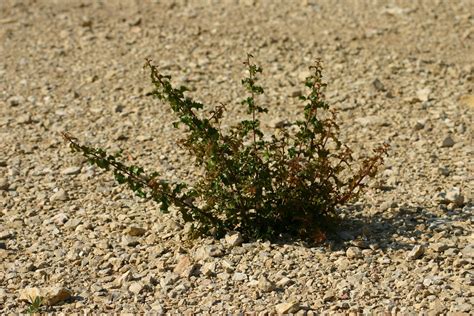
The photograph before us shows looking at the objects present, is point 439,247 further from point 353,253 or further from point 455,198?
point 455,198

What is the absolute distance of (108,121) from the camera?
6.35m

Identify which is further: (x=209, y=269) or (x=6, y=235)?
(x=6, y=235)

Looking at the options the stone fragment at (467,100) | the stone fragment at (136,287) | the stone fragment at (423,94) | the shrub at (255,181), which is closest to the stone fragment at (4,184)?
the shrub at (255,181)

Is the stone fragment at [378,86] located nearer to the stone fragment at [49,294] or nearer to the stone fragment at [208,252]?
the stone fragment at [208,252]

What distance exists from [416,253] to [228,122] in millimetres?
2109

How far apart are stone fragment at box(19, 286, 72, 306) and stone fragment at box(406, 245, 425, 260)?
59.5 inches

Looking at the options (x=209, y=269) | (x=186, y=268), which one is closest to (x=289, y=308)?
(x=209, y=269)

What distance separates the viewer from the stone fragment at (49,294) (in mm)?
4359

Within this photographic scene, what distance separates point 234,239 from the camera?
462 centimetres

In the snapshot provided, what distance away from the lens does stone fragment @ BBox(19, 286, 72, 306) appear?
4.36m

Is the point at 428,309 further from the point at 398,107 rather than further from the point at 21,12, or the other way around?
the point at 21,12

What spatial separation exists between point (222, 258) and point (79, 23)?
395 cm

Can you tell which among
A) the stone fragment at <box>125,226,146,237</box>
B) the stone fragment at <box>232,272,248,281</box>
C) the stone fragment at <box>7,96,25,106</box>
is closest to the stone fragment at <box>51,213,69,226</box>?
the stone fragment at <box>125,226,146,237</box>

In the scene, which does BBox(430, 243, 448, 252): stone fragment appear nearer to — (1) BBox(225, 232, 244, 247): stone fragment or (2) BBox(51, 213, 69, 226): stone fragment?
(1) BBox(225, 232, 244, 247): stone fragment
